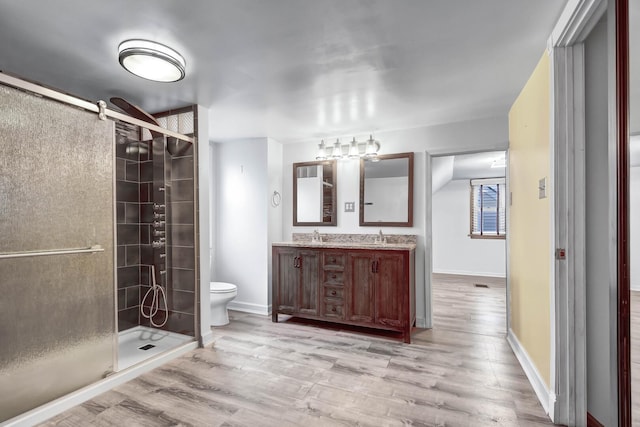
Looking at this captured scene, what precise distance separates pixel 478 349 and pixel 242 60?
118 inches

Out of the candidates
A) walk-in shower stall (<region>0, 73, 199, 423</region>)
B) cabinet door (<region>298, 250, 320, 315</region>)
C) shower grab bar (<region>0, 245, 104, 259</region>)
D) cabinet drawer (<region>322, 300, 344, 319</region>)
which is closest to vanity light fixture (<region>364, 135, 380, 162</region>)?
cabinet door (<region>298, 250, 320, 315</region>)

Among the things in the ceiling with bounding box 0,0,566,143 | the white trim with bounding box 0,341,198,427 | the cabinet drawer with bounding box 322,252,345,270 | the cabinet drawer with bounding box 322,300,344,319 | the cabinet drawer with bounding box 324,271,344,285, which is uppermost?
the ceiling with bounding box 0,0,566,143

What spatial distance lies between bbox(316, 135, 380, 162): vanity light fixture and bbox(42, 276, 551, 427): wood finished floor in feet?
6.54

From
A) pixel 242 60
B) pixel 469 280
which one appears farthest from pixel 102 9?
pixel 469 280

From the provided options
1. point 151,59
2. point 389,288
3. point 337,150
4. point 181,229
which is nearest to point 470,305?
point 389,288

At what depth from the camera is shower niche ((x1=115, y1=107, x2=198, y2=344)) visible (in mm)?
2936

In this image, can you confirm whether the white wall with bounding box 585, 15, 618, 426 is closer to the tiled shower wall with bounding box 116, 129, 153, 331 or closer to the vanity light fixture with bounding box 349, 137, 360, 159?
the vanity light fixture with bounding box 349, 137, 360, 159

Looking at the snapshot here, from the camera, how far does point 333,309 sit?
3309 millimetres

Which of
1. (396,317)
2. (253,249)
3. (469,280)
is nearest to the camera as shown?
(396,317)

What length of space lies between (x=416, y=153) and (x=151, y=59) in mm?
2656

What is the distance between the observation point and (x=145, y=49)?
6.01ft

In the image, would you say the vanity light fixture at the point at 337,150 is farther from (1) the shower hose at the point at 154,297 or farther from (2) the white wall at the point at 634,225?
(2) the white wall at the point at 634,225

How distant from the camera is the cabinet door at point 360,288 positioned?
314 centimetres

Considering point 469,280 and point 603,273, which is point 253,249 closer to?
point 603,273
